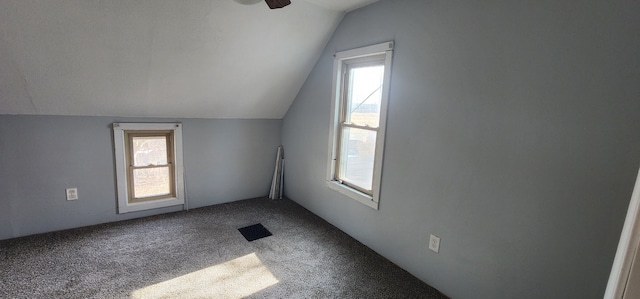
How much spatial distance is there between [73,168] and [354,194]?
2.68 metres

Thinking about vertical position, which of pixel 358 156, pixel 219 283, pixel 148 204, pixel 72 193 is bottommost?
pixel 219 283

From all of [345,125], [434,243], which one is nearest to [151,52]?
[345,125]

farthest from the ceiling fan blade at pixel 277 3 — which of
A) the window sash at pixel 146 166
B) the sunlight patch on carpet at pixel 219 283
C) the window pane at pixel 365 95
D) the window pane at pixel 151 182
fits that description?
the window pane at pixel 151 182

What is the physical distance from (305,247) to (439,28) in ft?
6.84

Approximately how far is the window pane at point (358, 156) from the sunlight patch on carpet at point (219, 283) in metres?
1.17

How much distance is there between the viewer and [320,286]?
6.79 feet

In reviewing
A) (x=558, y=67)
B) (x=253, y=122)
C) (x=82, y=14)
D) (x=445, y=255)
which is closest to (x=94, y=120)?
(x=82, y=14)

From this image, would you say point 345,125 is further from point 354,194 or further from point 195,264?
point 195,264

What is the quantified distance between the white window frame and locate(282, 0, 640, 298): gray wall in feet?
7.27

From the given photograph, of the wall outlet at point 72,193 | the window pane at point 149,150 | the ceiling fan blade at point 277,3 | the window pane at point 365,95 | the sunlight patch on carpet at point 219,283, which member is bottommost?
the sunlight patch on carpet at point 219,283

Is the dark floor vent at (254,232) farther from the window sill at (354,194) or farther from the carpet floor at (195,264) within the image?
the window sill at (354,194)

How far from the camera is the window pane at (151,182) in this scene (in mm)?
3104

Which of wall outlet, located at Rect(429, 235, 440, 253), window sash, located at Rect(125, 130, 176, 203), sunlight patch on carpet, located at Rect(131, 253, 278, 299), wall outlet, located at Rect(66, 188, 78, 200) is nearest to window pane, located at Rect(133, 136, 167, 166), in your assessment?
window sash, located at Rect(125, 130, 176, 203)

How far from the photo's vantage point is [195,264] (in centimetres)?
227
